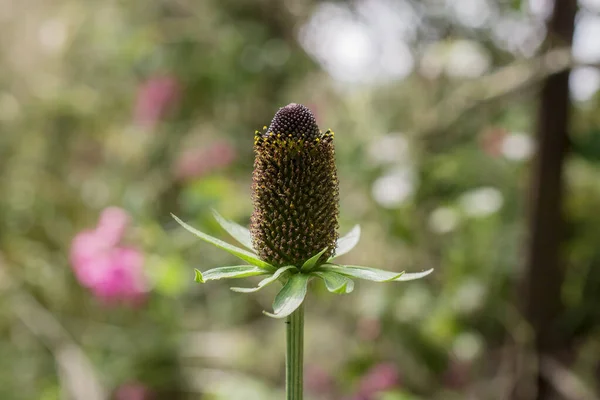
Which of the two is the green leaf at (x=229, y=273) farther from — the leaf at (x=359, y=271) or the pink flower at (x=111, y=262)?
the pink flower at (x=111, y=262)

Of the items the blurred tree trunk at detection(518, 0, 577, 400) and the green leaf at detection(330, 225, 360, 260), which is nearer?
the green leaf at detection(330, 225, 360, 260)

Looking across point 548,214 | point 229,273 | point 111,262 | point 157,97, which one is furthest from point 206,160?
point 229,273

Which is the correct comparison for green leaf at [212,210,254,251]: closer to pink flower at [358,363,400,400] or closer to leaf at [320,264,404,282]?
leaf at [320,264,404,282]

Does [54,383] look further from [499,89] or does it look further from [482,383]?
[499,89]

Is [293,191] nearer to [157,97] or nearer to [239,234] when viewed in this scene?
[239,234]

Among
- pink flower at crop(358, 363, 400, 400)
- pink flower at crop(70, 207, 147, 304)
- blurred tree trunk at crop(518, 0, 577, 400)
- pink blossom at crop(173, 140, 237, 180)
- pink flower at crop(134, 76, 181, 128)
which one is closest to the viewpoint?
blurred tree trunk at crop(518, 0, 577, 400)

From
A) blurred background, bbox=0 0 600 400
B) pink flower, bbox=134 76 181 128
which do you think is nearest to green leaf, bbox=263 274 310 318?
blurred background, bbox=0 0 600 400
